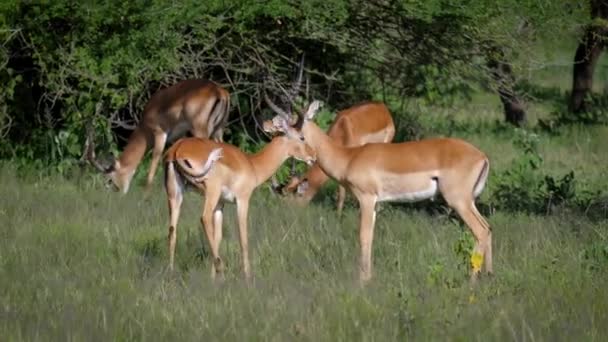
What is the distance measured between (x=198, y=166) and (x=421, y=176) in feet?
4.98

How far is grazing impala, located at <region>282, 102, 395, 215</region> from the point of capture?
11.4 metres

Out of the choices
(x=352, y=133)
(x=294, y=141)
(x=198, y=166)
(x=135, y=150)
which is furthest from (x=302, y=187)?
(x=198, y=166)

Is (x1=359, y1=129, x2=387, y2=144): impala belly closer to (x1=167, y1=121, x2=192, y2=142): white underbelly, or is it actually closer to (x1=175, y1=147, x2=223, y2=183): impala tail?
(x1=167, y1=121, x2=192, y2=142): white underbelly

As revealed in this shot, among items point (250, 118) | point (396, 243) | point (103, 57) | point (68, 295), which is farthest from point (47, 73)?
point (68, 295)

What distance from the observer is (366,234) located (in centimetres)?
838

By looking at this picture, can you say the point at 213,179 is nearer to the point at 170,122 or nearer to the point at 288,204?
the point at 288,204

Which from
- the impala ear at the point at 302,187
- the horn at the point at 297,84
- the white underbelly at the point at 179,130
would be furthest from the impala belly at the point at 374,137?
the white underbelly at the point at 179,130

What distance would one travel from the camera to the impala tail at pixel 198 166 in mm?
8180

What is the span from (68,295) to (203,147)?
70.6 inches

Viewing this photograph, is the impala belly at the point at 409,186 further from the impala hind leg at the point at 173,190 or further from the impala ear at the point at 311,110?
the impala hind leg at the point at 173,190

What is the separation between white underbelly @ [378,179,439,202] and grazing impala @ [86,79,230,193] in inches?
148

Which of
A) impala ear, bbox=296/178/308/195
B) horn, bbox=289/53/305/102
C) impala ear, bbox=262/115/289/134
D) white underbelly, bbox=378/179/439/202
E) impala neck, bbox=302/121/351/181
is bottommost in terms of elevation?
impala ear, bbox=296/178/308/195

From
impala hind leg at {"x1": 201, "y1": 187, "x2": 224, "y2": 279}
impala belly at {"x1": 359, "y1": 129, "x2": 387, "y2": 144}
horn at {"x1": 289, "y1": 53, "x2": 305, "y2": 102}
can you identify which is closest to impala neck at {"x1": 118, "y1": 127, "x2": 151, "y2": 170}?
horn at {"x1": 289, "y1": 53, "x2": 305, "y2": 102}

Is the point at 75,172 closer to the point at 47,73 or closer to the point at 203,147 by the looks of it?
the point at 47,73
